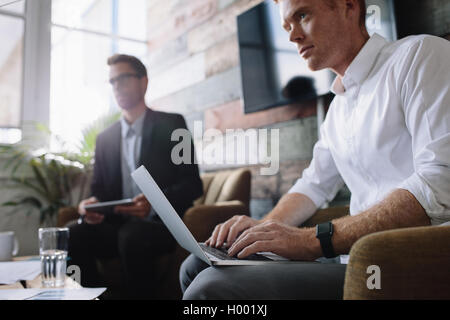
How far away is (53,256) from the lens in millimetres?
1055

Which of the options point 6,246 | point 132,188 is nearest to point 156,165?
point 132,188

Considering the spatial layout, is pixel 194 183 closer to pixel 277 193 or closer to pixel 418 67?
pixel 277 193

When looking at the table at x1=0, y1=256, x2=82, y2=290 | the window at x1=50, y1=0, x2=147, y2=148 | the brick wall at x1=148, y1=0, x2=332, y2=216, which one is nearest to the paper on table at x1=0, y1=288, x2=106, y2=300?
the table at x1=0, y1=256, x2=82, y2=290

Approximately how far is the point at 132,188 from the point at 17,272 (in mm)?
936

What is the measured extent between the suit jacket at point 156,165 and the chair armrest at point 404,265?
4.22 ft

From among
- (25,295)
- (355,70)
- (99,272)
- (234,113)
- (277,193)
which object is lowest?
(99,272)

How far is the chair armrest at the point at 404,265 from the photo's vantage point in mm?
502

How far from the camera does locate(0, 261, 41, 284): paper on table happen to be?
103 centimetres

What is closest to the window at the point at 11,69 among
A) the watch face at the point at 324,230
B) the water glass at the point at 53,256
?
the water glass at the point at 53,256

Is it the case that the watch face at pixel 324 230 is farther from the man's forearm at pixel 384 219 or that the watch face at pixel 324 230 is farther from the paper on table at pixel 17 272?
the paper on table at pixel 17 272

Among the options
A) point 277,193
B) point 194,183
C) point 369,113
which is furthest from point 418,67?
point 277,193

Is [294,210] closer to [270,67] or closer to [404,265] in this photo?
[404,265]
